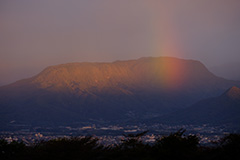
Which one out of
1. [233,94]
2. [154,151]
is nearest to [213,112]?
[233,94]

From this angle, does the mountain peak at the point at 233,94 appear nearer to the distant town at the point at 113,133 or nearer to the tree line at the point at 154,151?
the distant town at the point at 113,133

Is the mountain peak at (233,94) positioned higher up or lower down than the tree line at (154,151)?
higher up

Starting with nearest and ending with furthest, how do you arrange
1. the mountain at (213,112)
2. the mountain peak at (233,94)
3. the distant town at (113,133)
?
the distant town at (113,133) < the mountain at (213,112) < the mountain peak at (233,94)

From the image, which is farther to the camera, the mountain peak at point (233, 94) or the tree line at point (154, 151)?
the mountain peak at point (233, 94)

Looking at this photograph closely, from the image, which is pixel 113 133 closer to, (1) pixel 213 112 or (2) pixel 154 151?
(1) pixel 213 112

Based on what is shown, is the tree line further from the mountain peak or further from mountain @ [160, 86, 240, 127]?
the mountain peak

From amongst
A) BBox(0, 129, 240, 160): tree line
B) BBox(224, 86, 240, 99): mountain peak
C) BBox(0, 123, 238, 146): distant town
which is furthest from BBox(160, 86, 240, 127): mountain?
BBox(0, 129, 240, 160): tree line

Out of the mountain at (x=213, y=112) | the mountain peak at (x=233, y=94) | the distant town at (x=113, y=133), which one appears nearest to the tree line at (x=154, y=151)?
the distant town at (x=113, y=133)

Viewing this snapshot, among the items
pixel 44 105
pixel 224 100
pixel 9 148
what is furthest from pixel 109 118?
pixel 9 148
